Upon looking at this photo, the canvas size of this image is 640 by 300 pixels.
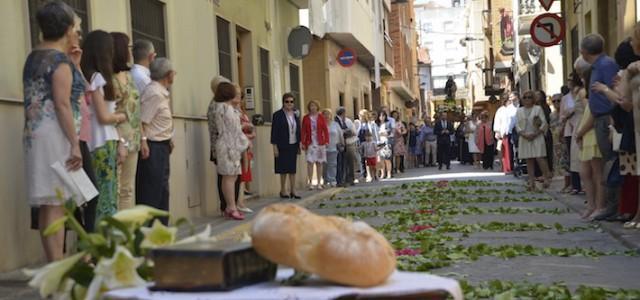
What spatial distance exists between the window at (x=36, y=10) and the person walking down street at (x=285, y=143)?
24.5 ft

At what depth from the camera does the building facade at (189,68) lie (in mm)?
7742

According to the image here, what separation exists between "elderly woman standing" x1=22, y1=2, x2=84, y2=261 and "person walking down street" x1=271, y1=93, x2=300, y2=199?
35.2 feet

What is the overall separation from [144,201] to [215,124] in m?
3.64

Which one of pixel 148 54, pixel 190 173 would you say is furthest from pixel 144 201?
pixel 190 173

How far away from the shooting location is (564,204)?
44.4 feet

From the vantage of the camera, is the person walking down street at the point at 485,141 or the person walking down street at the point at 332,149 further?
the person walking down street at the point at 485,141

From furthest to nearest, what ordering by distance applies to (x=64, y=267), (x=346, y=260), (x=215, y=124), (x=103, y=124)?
(x=215, y=124)
(x=103, y=124)
(x=64, y=267)
(x=346, y=260)

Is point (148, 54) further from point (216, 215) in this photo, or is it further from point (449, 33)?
point (449, 33)

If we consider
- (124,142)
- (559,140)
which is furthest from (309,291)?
(559,140)

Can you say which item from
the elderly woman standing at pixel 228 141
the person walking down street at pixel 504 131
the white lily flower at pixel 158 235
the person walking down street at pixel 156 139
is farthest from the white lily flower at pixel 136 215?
the person walking down street at pixel 504 131

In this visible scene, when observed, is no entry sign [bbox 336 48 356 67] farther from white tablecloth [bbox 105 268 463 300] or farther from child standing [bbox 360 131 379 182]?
white tablecloth [bbox 105 268 463 300]

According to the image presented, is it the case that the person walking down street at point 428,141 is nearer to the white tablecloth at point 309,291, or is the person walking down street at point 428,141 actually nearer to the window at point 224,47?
the window at point 224,47

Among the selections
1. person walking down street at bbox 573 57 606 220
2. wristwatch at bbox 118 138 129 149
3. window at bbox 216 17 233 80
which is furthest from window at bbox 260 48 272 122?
wristwatch at bbox 118 138 129 149

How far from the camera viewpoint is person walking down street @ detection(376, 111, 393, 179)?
27.0m
